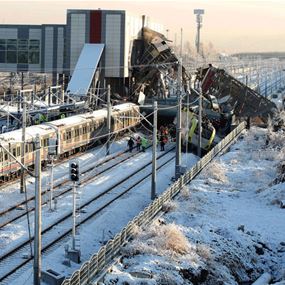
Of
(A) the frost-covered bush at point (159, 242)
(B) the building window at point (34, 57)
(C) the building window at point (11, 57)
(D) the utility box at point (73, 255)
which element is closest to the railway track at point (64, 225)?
(D) the utility box at point (73, 255)

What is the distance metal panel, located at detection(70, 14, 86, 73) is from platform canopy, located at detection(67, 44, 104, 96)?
129cm

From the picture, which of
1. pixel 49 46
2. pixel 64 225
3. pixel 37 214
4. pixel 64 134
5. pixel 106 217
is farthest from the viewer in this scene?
pixel 49 46

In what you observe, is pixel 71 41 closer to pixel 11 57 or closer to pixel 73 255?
pixel 11 57

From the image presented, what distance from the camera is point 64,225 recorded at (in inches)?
993

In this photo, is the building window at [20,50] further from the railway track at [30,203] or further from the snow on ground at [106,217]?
the railway track at [30,203]

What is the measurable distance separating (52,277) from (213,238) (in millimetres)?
8109

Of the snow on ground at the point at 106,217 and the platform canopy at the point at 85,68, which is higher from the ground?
the platform canopy at the point at 85,68

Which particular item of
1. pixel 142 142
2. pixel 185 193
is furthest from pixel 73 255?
pixel 142 142

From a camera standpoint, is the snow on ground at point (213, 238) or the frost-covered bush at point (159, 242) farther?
the frost-covered bush at point (159, 242)

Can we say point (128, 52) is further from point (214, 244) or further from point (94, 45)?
point (214, 244)

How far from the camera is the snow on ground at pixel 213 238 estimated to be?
2025 centimetres

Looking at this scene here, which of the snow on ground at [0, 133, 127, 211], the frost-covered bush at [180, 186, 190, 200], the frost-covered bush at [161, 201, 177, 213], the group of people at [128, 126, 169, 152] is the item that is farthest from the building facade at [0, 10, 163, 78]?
the frost-covered bush at [161, 201, 177, 213]

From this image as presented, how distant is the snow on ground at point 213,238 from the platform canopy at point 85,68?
24.2 metres

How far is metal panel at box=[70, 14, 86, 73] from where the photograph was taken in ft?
198
